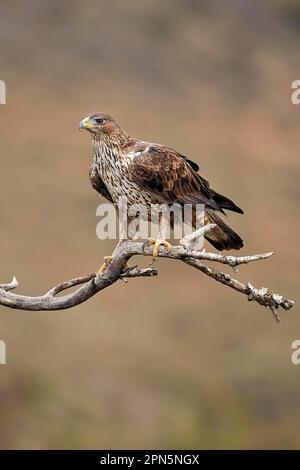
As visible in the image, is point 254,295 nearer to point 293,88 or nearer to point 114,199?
point 114,199

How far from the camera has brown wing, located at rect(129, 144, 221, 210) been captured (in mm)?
7852

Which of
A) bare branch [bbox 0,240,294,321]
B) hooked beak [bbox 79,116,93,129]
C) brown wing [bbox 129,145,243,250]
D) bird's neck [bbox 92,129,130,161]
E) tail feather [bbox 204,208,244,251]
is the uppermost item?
hooked beak [bbox 79,116,93,129]

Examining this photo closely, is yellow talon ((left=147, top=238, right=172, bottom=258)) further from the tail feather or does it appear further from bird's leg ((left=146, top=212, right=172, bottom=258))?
the tail feather

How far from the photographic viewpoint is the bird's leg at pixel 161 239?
6.91 metres

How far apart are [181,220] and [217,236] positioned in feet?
1.18

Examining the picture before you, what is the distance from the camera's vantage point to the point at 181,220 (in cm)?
803

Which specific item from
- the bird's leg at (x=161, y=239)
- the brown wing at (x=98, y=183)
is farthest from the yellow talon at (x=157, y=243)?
the brown wing at (x=98, y=183)

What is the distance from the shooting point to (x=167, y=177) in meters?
7.95

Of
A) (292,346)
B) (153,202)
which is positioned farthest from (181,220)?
(292,346)

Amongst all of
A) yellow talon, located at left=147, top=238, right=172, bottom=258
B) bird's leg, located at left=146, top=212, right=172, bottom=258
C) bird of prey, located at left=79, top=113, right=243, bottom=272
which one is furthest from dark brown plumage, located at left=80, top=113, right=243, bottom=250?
yellow talon, located at left=147, top=238, right=172, bottom=258

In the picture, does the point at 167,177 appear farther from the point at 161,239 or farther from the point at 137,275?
the point at 137,275

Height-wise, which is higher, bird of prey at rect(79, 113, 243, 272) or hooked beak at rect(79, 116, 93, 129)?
hooked beak at rect(79, 116, 93, 129)

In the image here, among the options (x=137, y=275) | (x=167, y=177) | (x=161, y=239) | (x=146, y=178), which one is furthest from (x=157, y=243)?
(x=167, y=177)

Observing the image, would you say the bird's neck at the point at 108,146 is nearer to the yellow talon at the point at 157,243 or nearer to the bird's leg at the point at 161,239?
the bird's leg at the point at 161,239
